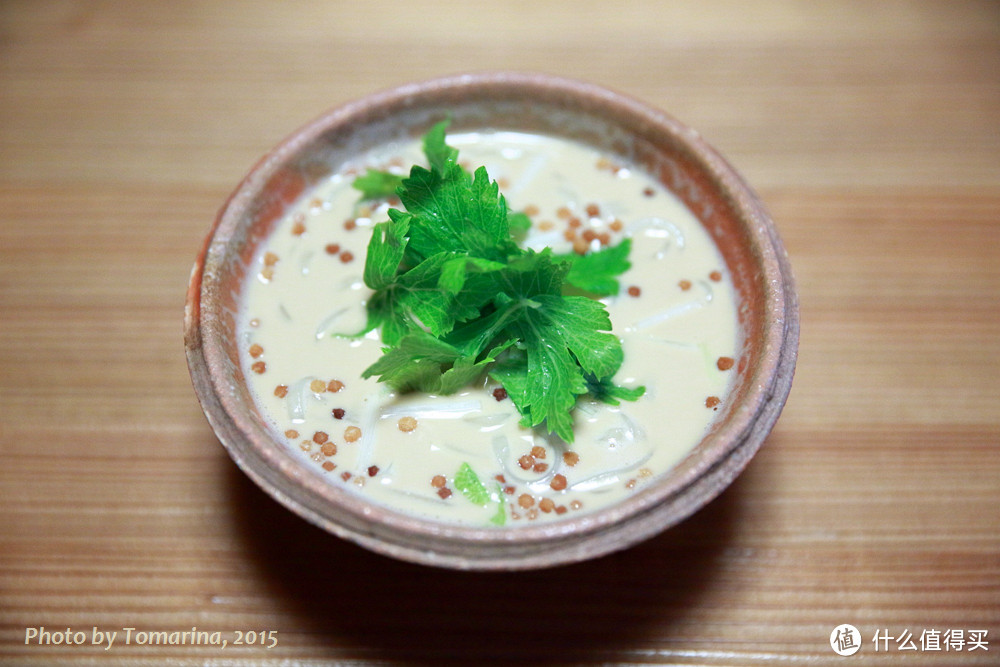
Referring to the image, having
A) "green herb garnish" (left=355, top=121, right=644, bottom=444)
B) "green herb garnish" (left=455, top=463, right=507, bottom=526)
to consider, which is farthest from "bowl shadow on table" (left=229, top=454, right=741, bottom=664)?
"green herb garnish" (left=355, top=121, right=644, bottom=444)

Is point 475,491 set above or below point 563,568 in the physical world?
above

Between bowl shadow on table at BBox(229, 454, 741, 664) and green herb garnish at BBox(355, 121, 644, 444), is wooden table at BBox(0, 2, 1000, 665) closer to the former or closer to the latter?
bowl shadow on table at BBox(229, 454, 741, 664)

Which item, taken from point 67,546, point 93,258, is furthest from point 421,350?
point 93,258

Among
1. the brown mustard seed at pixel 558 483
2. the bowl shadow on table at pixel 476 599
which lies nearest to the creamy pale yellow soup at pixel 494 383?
the brown mustard seed at pixel 558 483

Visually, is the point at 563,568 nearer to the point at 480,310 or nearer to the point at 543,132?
the point at 480,310

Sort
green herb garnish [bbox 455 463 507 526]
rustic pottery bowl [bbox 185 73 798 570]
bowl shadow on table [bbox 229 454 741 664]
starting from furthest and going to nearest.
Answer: bowl shadow on table [bbox 229 454 741 664] < green herb garnish [bbox 455 463 507 526] < rustic pottery bowl [bbox 185 73 798 570]

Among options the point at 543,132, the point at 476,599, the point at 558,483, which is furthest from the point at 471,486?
the point at 543,132

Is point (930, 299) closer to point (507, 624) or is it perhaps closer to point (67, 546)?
point (507, 624)
